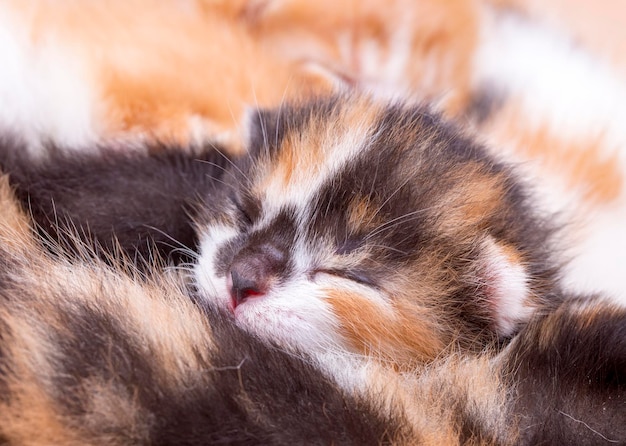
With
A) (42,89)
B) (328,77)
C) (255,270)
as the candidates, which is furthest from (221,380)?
(328,77)

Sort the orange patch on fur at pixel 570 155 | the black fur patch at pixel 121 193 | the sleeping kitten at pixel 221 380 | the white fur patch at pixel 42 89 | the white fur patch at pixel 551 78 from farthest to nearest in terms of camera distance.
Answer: the white fur patch at pixel 551 78, the orange patch on fur at pixel 570 155, the white fur patch at pixel 42 89, the black fur patch at pixel 121 193, the sleeping kitten at pixel 221 380

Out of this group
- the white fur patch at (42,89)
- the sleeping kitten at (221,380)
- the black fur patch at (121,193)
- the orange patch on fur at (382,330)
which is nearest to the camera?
the sleeping kitten at (221,380)

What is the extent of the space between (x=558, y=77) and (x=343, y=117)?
0.92m

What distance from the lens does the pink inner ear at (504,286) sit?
962 millimetres

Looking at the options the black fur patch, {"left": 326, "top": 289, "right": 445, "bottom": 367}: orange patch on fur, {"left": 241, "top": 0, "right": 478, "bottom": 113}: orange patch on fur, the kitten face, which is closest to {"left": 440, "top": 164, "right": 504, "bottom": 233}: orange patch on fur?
the kitten face

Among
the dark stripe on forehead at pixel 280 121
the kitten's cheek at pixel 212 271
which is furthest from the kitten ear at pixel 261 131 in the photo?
the kitten's cheek at pixel 212 271

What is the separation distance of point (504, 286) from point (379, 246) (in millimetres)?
176

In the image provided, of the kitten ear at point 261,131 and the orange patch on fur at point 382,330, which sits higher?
the kitten ear at point 261,131

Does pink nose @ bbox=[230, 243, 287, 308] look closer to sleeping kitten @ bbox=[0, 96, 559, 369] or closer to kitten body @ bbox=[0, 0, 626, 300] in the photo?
sleeping kitten @ bbox=[0, 96, 559, 369]

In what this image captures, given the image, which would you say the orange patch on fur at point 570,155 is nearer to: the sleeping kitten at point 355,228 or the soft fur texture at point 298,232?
the soft fur texture at point 298,232

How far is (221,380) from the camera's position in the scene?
69 centimetres

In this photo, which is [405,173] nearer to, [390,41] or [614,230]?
[614,230]

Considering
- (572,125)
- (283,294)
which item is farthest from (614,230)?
(283,294)

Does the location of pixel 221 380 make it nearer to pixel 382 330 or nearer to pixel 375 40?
pixel 382 330
